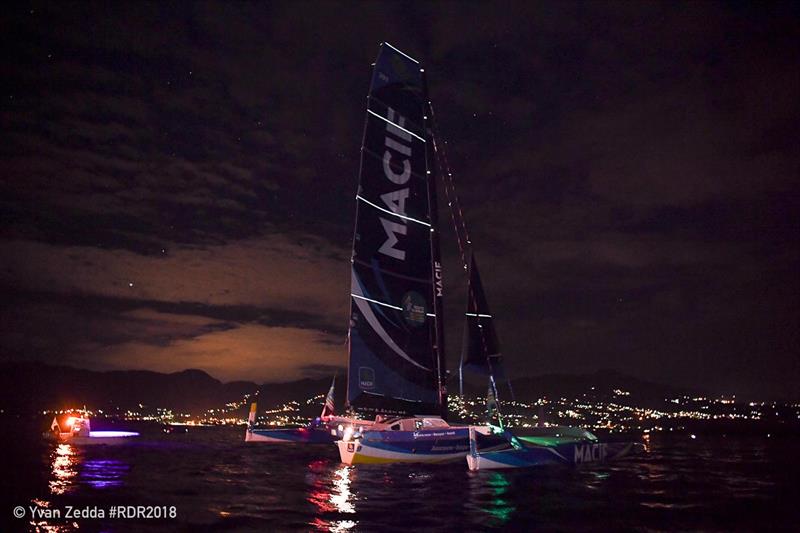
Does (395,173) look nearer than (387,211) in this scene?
No

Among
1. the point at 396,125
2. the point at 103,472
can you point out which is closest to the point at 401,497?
the point at 103,472

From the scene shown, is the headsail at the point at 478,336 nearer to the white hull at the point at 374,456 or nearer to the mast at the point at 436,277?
the mast at the point at 436,277

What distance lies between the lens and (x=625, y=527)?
14.3 m

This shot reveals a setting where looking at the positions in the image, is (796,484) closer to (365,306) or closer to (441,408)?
(441,408)

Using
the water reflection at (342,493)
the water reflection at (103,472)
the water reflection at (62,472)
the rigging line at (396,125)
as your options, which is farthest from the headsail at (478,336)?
the water reflection at (62,472)

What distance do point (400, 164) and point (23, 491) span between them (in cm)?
2032

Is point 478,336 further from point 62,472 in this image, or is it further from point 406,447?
point 62,472

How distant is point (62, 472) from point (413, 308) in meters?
16.6

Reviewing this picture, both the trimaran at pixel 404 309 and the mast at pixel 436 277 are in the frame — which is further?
the mast at pixel 436 277

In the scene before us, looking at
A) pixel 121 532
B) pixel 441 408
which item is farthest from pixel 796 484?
pixel 121 532

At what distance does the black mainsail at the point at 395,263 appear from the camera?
27641 millimetres

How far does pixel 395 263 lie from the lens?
28.8 metres

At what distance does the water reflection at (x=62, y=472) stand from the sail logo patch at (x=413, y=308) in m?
15.2

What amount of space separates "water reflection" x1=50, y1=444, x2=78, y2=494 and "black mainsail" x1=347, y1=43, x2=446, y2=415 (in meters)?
11.6
